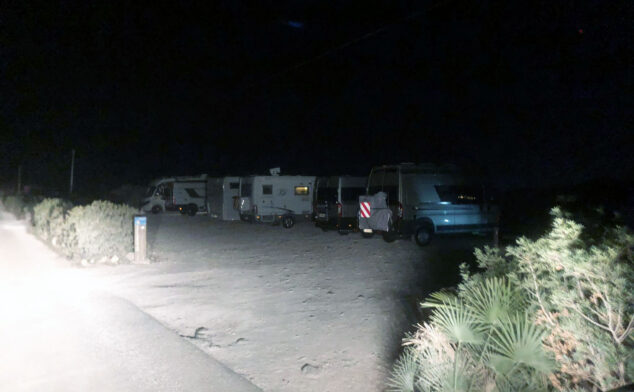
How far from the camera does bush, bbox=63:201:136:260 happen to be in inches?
522

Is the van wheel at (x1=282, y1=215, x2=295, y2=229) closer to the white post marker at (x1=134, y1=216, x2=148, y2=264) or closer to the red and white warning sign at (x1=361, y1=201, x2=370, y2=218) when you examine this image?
the red and white warning sign at (x1=361, y1=201, x2=370, y2=218)

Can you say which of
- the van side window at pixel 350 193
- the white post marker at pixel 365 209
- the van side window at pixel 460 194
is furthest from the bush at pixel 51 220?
the van side window at pixel 460 194

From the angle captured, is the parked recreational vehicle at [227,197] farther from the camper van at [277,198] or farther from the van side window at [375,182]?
the van side window at [375,182]

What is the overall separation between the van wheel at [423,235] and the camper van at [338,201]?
315cm

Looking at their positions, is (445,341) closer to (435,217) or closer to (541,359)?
(541,359)

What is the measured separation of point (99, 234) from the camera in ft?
43.9

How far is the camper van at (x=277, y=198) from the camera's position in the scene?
2320 centimetres

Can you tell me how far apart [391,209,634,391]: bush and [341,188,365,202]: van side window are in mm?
15127

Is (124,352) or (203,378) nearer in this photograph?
(203,378)

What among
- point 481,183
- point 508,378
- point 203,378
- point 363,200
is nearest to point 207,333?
point 203,378

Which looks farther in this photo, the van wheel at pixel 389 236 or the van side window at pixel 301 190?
the van side window at pixel 301 190

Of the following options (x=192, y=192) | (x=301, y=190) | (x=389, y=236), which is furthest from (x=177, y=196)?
(x=389, y=236)

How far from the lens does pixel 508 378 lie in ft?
12.0

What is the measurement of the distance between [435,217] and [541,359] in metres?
12.7
